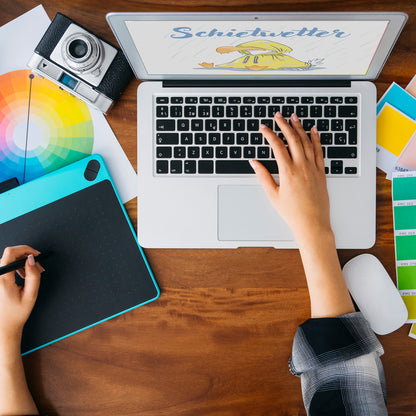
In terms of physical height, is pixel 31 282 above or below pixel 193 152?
below

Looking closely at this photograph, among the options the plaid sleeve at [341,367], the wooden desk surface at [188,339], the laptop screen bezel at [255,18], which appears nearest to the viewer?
→ the laptop screen bezel at [255,18]

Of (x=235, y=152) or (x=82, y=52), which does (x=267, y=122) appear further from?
(x=82, y=52)

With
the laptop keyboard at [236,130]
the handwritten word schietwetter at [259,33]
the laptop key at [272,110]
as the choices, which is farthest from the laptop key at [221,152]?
the handwritten word schietwetter at [259,33]

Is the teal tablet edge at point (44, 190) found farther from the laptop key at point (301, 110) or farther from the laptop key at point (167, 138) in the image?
the laptop key at point (301, 110)

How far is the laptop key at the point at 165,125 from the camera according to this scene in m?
0.69

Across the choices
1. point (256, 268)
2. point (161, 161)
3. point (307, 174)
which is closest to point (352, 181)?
point (307, 174)

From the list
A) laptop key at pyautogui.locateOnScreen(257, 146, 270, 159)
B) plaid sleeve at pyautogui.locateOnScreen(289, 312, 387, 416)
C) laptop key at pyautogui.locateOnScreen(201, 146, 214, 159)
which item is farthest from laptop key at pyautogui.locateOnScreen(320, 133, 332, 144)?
plaid sleeve at pyautogui.locateOnScreen(289, 312, 387, 416)

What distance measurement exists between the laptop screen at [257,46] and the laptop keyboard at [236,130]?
49 mm

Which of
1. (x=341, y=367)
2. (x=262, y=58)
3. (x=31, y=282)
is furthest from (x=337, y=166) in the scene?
(x=31, y=282)

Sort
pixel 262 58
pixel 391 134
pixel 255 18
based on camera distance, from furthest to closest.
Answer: pixel 391 134 < pixel 262 58 < pixel 255 18

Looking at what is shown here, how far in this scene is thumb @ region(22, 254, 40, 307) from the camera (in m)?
0.68

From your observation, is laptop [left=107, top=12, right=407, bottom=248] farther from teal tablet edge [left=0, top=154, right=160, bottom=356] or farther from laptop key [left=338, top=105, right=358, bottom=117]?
teal tablet edge [left=0, top=154, right=160, bottom=356]

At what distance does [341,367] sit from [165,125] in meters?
0.52

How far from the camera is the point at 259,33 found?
0.52m
